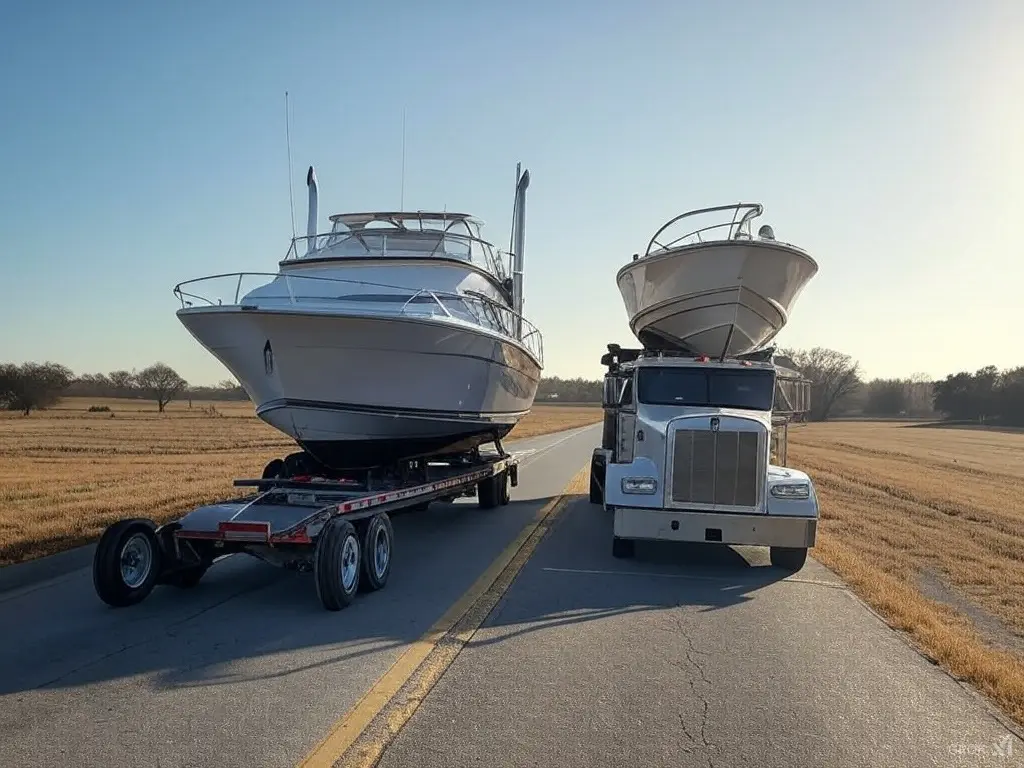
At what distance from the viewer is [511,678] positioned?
5.15 meters

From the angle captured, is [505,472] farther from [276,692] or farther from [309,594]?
[276,692]

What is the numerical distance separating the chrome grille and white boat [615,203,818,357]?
2498mm

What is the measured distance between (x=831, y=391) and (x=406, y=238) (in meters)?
99.8

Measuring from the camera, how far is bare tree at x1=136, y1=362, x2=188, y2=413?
83938mm

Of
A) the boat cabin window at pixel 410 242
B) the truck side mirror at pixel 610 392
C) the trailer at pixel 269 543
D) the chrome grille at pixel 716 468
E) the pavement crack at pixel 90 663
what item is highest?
the boat cabin window at pixel 410 242

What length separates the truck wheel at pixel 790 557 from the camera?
8.88 metres

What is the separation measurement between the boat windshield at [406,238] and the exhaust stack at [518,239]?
1559 millimetres

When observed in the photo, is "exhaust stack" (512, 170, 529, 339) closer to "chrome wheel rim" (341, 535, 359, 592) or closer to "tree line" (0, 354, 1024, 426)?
"chrome wheel rim" (341, 535, 359, 592)

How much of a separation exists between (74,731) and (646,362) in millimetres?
7646

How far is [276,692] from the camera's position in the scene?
4832mm

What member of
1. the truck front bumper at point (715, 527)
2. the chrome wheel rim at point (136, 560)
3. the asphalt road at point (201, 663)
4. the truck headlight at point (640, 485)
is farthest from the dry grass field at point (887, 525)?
the asphalt road at point (201, 663)

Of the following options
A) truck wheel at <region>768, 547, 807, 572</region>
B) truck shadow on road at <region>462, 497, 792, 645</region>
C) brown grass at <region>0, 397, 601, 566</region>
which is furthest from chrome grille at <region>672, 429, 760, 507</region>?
brown grass at <region>0, 397, 601, 566</region>

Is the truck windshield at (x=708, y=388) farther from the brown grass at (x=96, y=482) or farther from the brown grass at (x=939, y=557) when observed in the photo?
the brown grass at (x=96, y=482)

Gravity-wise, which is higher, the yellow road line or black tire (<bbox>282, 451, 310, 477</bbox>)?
black tire (<bbox>282, 451, 310, 477</bbox>)
